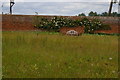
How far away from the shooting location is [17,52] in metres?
9.23

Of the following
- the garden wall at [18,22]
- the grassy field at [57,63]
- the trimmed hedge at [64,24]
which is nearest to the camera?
the grassy field at [57,63]

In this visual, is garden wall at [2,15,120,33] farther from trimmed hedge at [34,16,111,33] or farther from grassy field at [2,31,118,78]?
grassy field at [2,31,118,78]

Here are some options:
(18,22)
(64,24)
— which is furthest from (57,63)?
(18,22)

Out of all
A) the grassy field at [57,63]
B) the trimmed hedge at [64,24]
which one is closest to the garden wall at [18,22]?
the trimmed hedge at [64,24]

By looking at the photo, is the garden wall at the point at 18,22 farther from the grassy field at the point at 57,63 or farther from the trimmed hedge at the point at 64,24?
the grassy field at the point at 57,63

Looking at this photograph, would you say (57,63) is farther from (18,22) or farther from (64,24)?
(18,22)

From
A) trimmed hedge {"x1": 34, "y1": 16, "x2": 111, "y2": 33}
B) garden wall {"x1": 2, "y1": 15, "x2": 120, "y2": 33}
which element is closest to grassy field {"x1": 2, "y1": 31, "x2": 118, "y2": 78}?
garden wall {"x1": 2, "y1": 15, "x2": 120, "y2": 33}

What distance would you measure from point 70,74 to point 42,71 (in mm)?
711

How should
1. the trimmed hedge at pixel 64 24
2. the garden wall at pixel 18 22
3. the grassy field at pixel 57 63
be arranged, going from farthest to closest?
the trimmed hedge at pixel 64 24 → the garden wall at pixel 18 22 → the grassy field at pixel 57 63

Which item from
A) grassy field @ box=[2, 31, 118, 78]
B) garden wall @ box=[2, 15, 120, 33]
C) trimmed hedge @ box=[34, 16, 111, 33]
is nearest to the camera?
grassy field @ box=[2, 31, 118, 78]

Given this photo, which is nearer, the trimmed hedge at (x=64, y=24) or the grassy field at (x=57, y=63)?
the grassy field at (x=57, y=63)

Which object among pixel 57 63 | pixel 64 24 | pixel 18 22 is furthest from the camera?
pixel 64 24

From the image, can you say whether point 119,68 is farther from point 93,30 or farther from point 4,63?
point 93,30

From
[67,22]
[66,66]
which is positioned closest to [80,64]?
[66,66]
